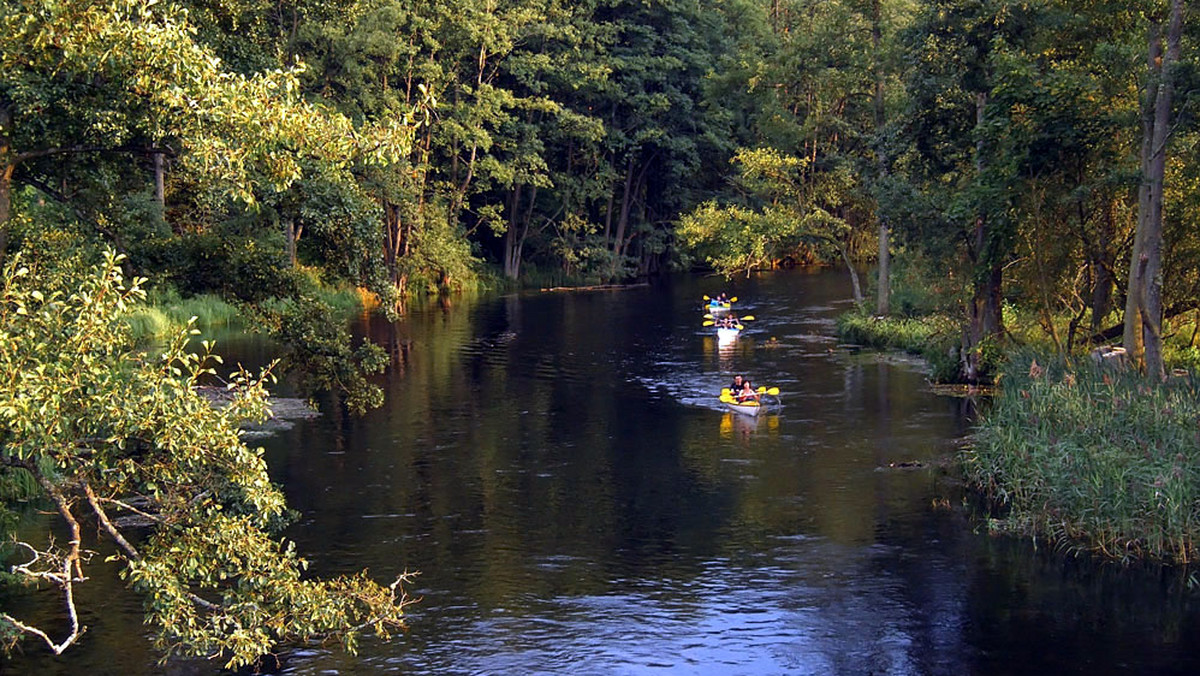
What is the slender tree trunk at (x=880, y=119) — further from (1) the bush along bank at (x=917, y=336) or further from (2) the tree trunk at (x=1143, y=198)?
(2) the tree trunk at (x=1143, y=198)

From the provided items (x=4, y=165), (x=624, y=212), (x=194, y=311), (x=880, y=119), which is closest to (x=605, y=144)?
(x=624, y=212)

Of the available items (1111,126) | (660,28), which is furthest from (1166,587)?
(660,28)

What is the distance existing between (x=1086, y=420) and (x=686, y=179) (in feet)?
218

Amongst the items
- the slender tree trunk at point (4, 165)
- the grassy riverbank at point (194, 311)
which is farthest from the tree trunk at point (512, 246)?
the slender tree trunk at point (4, 165)

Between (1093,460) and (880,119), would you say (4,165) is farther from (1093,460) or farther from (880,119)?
(880,119)

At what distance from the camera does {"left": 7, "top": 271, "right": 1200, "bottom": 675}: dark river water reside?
17344 mm

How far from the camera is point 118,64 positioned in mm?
11453

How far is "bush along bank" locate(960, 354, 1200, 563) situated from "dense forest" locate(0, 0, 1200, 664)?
2592mm

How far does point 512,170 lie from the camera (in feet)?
240

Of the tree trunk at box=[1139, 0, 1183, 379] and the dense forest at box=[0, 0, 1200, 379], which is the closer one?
the dense forest at box=[0, 0, 1200, 379]

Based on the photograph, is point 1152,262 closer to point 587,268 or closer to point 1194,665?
point 1194,665

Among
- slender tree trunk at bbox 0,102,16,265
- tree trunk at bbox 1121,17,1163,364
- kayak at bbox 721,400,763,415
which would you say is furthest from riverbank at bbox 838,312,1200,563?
slender tree trunk at bbox 0,102,16,265

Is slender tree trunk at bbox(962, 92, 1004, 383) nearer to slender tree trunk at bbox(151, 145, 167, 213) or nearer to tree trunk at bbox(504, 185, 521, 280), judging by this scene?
slender tree trunk at bbox(151, 145, 167, 213)

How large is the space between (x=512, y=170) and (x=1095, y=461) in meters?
54.9
